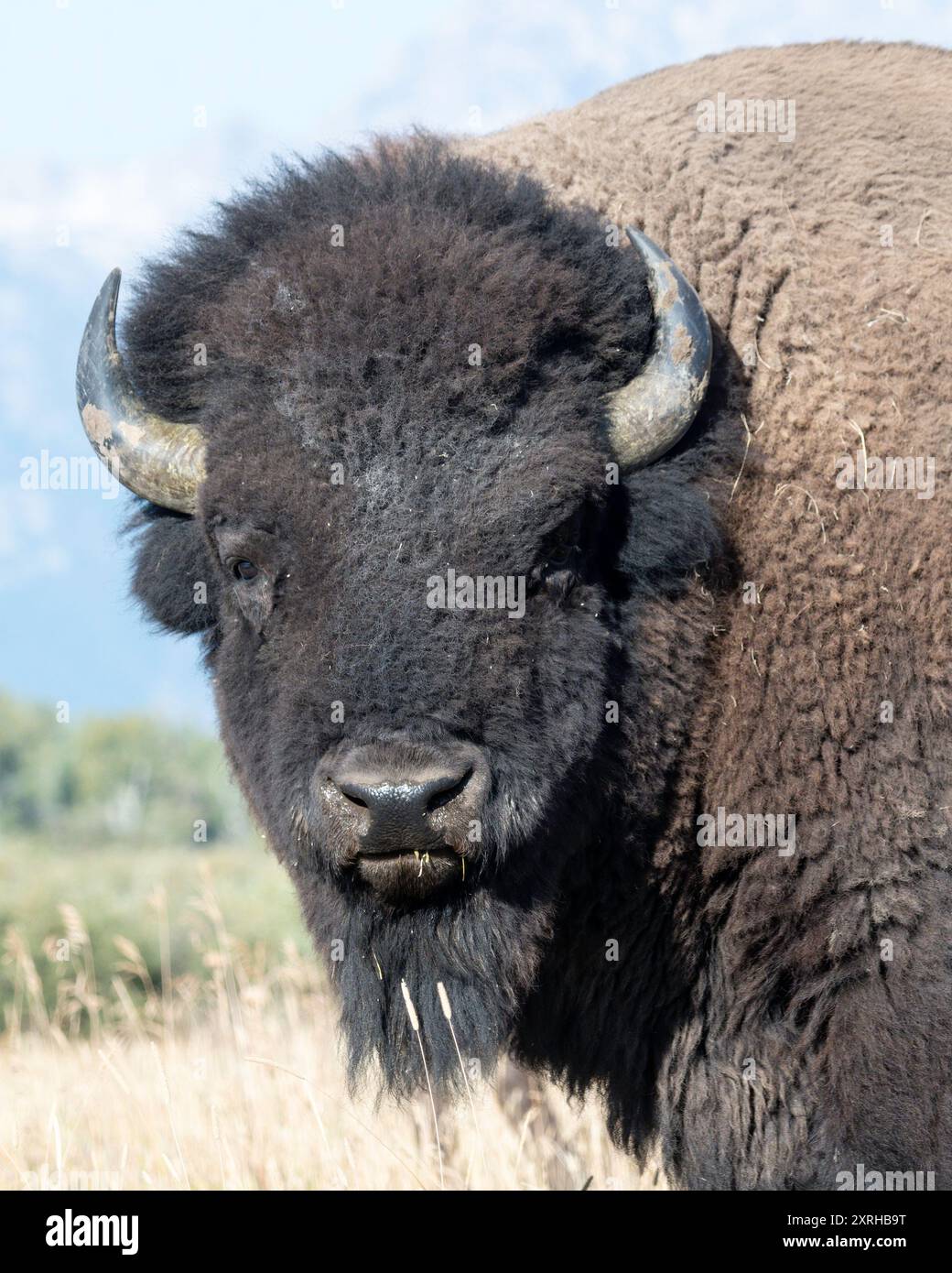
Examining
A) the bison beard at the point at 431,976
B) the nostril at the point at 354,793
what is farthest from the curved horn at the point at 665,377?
the bison beard at the point at 431,976

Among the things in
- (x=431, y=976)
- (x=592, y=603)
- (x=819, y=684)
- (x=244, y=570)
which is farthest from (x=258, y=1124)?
(x=819, y=684)

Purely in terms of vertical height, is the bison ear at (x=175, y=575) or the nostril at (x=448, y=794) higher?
the bison ear at (x=175, y=575)

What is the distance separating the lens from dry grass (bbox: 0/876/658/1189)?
5582mm

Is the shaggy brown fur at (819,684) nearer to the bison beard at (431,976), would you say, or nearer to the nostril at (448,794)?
the bison beard at (431,976)

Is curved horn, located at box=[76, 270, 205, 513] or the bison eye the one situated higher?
curved horn, located at box=[76, 270, 205, 513]

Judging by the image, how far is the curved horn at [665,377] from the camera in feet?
14.5

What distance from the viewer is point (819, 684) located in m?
4.43

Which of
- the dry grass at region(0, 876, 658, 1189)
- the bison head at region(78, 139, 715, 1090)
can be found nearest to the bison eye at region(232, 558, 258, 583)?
the bison head at region(78, 139, 715, 1090)

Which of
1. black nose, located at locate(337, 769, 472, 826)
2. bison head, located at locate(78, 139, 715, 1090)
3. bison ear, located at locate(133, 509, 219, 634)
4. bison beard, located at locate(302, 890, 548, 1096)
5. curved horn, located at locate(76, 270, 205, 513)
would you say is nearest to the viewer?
black nose, located at locate(337, 769, 472, 826)

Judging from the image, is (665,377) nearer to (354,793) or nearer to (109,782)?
(354,793)

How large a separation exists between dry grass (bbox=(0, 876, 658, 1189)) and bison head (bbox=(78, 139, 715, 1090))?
3.49 feet

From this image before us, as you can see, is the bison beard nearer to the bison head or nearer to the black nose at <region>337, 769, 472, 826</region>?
the bison head

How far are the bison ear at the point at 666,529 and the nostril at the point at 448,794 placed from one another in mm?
1046

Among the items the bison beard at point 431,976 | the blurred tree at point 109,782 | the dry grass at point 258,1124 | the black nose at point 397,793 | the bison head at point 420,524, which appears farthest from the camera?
the blurred tree at point 109,782
